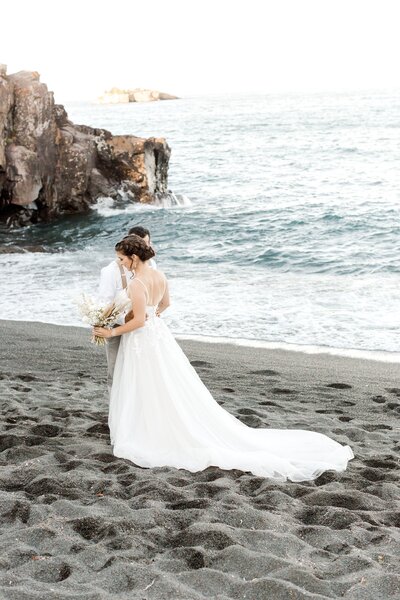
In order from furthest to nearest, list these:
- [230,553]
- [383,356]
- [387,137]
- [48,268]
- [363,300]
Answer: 1. [387,137]
2. [48,268]
3. [363,300]
4. [383,356]
5. [230,553]

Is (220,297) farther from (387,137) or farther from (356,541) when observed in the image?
(387,137)

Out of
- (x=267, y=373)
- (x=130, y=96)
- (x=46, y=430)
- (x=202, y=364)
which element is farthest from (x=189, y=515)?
(x=130, y=96)

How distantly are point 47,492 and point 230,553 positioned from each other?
161 cm

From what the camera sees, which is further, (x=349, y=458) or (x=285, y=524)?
(x=349, y=458)

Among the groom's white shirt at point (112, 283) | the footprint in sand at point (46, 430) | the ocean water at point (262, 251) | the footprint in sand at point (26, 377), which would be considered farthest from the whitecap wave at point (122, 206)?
the footprint in sand at point (46, 430)

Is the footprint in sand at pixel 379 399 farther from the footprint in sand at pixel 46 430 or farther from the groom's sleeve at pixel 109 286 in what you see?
the footprint in sand at pixel 46 430

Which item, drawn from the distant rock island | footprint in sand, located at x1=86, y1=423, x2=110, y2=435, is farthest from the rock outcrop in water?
the distant rock island

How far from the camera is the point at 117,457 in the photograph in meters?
6.24

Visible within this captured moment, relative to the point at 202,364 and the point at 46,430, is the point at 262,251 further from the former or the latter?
the point at 46,430

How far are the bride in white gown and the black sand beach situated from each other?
17 cm

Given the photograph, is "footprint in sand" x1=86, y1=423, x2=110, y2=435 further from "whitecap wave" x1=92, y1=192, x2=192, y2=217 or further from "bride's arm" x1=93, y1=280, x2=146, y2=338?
"whitecap wave" x1=92, y1=192, x2=192, y2=217

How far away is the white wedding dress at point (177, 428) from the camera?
609 centimetres

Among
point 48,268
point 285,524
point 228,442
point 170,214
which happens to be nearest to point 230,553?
point 285,524

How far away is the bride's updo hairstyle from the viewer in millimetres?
6293
